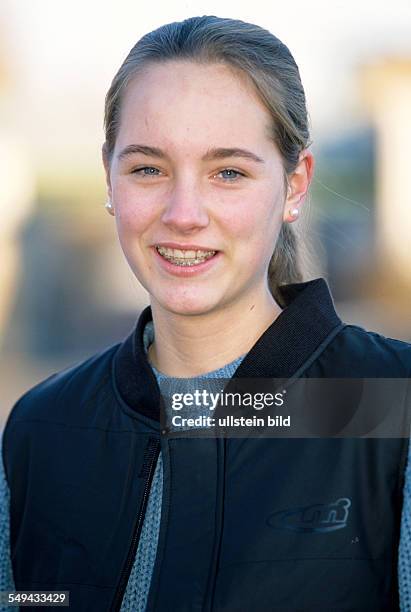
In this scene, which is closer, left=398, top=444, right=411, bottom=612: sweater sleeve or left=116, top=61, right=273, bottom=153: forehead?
left=398, top=444, right=411, bottom=612: sweater sleeve

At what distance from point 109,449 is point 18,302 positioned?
5466mm

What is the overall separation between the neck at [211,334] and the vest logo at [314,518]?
33 centimetres

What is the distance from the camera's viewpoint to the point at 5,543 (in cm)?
179

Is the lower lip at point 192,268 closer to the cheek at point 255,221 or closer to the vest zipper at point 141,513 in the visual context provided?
the cheek at point 255,221

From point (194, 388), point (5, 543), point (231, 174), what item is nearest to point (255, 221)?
point (231, 174)

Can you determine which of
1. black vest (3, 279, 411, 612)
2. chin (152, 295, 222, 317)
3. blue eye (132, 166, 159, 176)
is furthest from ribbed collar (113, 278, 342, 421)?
blue eye (132, 166, 159, 176)

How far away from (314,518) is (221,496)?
0.16 m

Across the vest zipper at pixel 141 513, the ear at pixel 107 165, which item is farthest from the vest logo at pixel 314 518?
the ear at pixel 107 165

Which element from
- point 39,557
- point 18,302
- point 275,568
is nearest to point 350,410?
point 275,568

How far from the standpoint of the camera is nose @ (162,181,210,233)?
155 cm

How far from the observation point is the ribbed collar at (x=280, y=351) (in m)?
1.65

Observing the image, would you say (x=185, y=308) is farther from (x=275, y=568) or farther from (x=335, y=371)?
(x=275, y=568)

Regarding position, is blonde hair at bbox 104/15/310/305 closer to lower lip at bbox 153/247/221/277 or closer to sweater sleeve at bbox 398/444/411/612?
lower lip at bbox 153/247/221/277

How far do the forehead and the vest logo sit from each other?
2.03 ft
